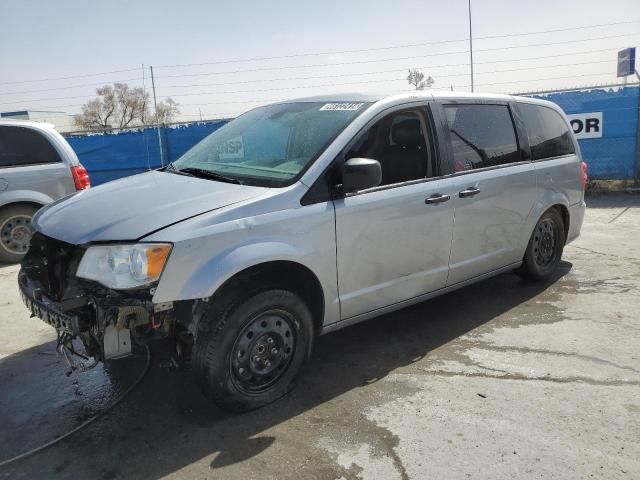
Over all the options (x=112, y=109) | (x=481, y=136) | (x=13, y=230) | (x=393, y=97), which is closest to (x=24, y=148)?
(x=13, y=230)

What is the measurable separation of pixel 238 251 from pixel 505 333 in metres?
2.49

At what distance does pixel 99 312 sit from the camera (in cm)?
279

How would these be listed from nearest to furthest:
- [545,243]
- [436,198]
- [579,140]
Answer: [436,198] < [545,243] < [579,140]

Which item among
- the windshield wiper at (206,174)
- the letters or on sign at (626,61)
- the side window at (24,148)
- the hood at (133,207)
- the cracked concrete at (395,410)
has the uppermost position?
the letters or on sign at (626,61)

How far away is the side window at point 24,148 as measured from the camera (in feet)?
22.3

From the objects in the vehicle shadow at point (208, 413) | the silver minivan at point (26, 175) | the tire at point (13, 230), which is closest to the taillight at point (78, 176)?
the silver minivan at point (26, 175)

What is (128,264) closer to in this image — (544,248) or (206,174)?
(206,174)

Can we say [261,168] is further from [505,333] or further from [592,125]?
[592,125]

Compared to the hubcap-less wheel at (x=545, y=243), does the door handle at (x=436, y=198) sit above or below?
above

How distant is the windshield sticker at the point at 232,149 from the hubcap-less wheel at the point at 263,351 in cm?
129

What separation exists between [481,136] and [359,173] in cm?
172

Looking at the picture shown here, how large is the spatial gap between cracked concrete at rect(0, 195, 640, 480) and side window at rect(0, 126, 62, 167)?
3003mm

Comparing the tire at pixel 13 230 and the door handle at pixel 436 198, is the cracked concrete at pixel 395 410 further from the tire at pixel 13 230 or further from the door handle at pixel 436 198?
the tire at pixel 13 230

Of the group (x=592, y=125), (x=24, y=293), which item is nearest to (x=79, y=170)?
(x=24, y=293)
